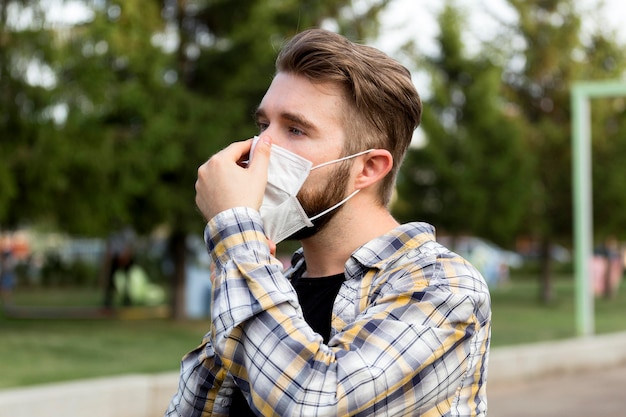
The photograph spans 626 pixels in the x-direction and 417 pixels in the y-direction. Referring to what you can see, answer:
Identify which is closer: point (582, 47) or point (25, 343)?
point (25, 343)

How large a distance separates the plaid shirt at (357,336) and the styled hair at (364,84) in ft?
0.92

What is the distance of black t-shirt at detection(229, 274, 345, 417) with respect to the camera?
1922 millimetres

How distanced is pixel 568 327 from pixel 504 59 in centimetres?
743

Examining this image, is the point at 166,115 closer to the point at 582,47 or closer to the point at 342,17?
the point at 342,17

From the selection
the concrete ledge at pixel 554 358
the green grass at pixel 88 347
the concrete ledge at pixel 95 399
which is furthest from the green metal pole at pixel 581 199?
the concrete ledge at pixel 95 399

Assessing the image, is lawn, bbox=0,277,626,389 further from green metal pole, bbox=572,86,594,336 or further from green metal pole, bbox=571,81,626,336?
green metal pole, bbox=572,86,594,336

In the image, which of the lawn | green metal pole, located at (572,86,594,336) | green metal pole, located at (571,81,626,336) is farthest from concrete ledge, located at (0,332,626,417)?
green metal pole, located at (572,86,594,336)

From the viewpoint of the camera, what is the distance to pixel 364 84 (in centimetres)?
195

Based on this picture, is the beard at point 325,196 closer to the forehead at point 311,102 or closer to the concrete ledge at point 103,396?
the forehead at point 311,102

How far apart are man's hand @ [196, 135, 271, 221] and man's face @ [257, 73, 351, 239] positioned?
117mm

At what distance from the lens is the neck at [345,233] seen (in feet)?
6.68

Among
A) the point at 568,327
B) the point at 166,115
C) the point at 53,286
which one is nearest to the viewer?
the point at 166,115

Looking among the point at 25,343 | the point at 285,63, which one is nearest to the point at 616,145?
the point at 25,343

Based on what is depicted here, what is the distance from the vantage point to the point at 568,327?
1534 centimetres
